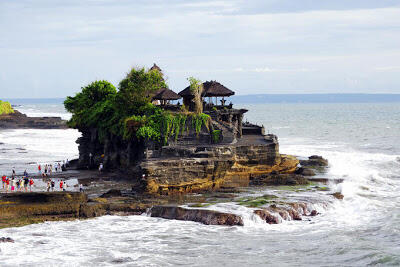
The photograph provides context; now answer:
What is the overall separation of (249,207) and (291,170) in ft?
47.8

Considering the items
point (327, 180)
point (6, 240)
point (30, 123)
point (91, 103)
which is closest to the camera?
point (6, 240)

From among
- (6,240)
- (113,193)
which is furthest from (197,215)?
(6,240)

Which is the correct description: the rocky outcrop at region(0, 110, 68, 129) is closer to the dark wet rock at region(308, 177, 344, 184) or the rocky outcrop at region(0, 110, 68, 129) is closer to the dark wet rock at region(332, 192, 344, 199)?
the dark wet rock at region(308, 177, 344, 184)

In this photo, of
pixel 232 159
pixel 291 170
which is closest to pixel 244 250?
pixel 232 159

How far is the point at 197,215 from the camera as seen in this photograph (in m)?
28.8

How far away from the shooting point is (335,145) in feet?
240

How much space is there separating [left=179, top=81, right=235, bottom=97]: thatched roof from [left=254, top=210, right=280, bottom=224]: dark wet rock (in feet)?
64.7

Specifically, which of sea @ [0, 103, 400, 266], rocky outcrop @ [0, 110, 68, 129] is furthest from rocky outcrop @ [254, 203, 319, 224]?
rocky outcrop @ [0, 110, 68, 129]

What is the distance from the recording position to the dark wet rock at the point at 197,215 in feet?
92.5

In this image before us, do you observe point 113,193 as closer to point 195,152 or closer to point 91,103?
point 195,152

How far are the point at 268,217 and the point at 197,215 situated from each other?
3815 mm

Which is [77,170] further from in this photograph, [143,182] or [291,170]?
[291,170]

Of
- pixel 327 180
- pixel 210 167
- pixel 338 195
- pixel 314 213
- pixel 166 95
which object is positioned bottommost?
pixel 314 213

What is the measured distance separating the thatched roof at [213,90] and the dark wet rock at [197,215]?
19.1 m
